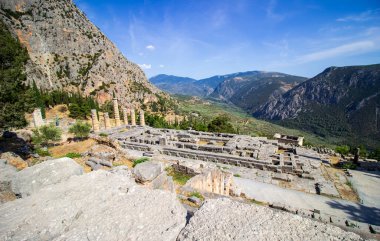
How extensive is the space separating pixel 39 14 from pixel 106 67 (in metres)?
30.9

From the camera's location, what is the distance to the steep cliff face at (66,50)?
2749 inches

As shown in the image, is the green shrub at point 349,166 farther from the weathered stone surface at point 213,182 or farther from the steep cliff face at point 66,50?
the steep cliff face at point 66,50

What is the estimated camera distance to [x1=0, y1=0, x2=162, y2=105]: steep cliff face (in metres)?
69.8

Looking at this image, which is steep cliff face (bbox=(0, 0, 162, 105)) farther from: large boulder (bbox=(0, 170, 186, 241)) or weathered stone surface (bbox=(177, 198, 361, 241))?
weathered stone surface (bbox=(177, 198, 361, 241))

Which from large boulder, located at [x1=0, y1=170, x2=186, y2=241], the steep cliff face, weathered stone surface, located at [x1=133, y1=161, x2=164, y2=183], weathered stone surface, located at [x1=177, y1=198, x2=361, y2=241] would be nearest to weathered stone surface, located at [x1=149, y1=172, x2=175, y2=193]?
weathered stone surface, located at [x1=133, y1=161, x2=164, y2=183]

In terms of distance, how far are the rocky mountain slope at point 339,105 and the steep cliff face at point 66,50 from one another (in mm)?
120831

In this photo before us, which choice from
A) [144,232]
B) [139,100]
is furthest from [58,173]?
[139,100]

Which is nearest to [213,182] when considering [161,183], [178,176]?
[178,176]

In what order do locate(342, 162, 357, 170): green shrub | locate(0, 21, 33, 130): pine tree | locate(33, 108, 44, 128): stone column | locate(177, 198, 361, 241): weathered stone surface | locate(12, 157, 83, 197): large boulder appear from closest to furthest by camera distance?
locate(177, 198, 361, 241): weathered stone surface
locate(12, 157, 83, 197): large boulder
locate(0, 21, 33, 130): pine tree
locate(342, 162, 357, 170): green shrub
locate(33, 108, 44, 128): stone column

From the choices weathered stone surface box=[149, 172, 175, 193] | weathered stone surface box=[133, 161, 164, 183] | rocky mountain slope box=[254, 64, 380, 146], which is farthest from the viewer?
rocky mountain slope box=[254, 64, 380, 146]

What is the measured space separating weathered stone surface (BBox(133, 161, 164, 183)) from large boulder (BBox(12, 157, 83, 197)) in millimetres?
1834

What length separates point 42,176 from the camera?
16.7 feet

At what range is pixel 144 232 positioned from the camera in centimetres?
288

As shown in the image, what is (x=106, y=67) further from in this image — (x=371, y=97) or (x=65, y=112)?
(x=371, y=97)
